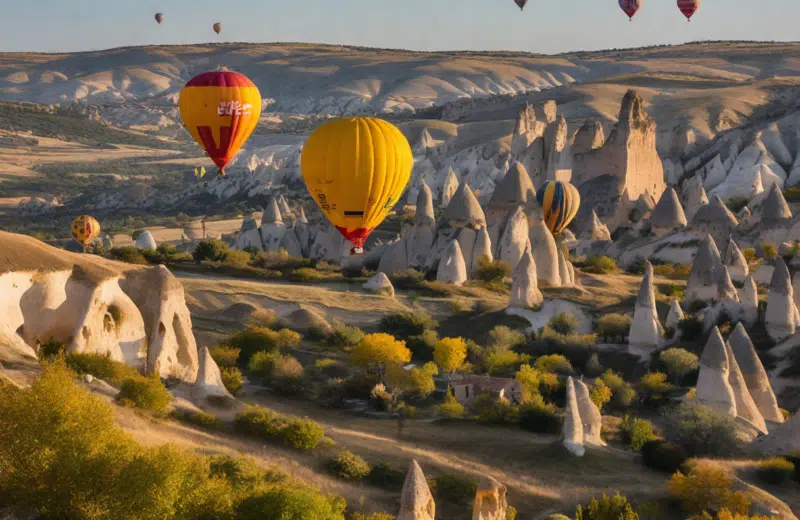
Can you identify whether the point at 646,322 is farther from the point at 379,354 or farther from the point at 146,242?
the point at 146,242

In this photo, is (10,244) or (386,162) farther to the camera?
(386,162)

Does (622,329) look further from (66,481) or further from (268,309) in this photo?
(66,481)

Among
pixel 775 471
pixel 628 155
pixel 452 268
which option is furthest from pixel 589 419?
pixel 628 155

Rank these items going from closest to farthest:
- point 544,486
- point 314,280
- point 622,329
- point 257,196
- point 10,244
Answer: point 544,486 → point 10,244 → point 622,329 → point 314,280 → point 257,196

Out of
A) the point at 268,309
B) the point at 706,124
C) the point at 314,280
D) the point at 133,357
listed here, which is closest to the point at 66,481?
the point at 133,357

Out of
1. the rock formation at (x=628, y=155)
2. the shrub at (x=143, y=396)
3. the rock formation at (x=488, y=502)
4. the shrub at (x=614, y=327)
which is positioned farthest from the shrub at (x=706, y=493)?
the rock formation at (x=628, y=155)
